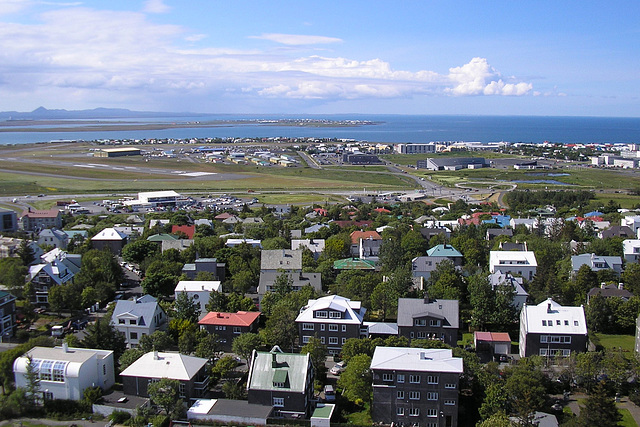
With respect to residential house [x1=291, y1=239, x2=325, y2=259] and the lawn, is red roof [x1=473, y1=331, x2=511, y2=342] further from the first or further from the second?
residential house [x1=291, y1=239, x2=325, y2=259]

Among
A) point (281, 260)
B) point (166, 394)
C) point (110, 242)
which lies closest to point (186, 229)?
point (110, 242)

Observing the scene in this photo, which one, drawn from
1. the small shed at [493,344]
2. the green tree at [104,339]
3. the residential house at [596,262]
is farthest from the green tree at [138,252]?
the residential house at [596,262]

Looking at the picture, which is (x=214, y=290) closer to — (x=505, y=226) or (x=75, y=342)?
(x=75, y=342)

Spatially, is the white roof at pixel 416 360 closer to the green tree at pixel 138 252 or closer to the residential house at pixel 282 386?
the residential house at pixel 282 386

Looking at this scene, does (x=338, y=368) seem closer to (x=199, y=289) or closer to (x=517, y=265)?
(x=199, y=289)

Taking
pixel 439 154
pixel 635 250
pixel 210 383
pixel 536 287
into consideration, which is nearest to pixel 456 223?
pixel 635 250
